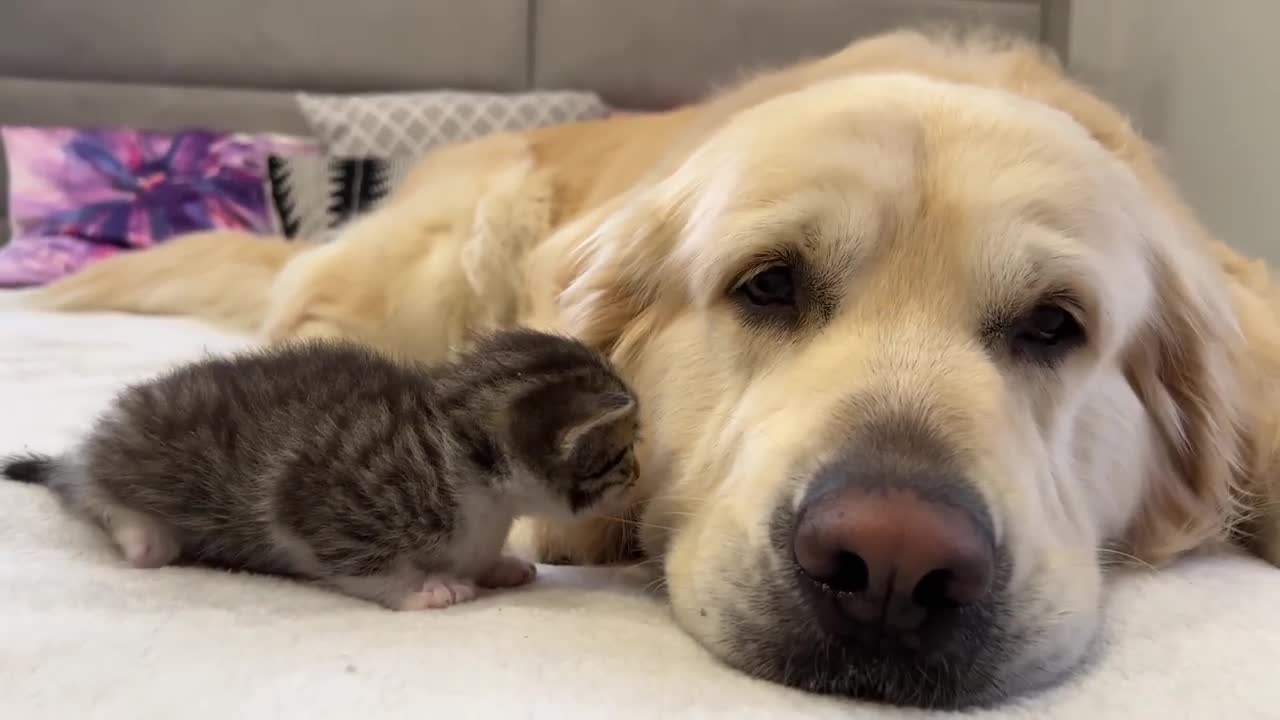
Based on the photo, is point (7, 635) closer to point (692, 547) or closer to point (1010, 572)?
point (692, 547)

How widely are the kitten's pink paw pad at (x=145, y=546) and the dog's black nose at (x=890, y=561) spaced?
2.55 ft

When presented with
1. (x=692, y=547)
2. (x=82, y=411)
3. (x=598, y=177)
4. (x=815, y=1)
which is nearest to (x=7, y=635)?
(x=692, y=547)

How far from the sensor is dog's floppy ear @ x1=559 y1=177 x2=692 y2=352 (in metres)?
1.58

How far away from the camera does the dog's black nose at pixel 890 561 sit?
90 centimetres

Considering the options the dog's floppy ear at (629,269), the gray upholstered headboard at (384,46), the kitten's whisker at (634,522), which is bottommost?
the kitten's whisker at (634,522)

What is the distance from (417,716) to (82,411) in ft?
4.42

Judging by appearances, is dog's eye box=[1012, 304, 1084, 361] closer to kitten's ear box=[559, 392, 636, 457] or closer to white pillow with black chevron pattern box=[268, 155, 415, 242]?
kitten's ear box=[559, 392, 636, 457]

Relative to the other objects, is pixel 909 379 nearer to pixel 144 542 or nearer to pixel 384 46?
pixel 144 542

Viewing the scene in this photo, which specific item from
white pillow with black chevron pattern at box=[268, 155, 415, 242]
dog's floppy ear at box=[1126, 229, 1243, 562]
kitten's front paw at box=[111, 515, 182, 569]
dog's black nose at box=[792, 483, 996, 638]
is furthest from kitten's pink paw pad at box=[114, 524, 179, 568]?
white pillow with black chevron pattern at box=[268, 155, 415, 242]

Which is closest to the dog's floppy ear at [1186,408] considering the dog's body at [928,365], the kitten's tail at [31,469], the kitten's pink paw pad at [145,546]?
the dog's body at [928,365]

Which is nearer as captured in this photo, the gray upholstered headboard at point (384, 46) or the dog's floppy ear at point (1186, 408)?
the dog's floppy ear at point (1186, 408)

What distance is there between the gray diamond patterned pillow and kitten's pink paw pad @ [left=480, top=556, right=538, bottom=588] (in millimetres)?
3099

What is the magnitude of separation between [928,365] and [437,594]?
619 millimetres

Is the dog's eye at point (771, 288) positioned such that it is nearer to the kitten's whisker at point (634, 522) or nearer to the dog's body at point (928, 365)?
the dog's body at point (928, 365)
